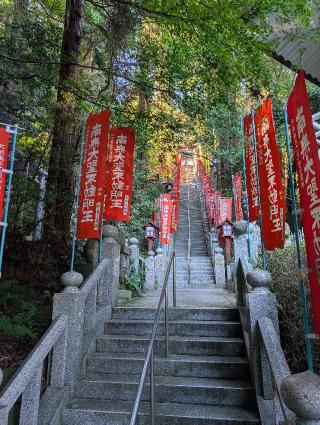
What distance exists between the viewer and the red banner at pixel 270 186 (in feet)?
15.2

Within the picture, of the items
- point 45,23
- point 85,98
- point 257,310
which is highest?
point 45,23

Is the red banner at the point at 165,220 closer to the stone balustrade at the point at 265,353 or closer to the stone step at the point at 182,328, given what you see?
the stone step at the point at 182,328

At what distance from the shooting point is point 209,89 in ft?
21.5

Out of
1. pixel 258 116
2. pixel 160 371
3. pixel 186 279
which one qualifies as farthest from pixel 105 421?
pixel 186 279

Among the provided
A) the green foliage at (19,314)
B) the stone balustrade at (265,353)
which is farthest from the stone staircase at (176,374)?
the green foliage at (19,314)

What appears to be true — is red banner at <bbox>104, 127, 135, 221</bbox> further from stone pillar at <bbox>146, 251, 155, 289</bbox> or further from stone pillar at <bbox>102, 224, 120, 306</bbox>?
stone pillar at <bbox>146, 251, 155, 289</bbox>

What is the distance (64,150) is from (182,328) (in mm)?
4098

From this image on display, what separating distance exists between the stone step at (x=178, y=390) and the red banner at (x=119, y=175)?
2758 millimetres

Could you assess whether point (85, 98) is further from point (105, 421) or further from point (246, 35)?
point (105, 421)

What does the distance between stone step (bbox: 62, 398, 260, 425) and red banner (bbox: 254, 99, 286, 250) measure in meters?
2.06

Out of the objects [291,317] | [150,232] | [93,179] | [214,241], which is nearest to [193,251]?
[214,241]

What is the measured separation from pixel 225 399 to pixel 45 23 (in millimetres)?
8315

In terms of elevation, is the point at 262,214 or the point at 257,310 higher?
the point at 262,214

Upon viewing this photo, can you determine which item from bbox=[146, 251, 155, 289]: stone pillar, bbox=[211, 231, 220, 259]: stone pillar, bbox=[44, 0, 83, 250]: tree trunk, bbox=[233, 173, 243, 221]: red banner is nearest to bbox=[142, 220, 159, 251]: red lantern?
bbox=[146, 251, 155, 289]: stone pillar
